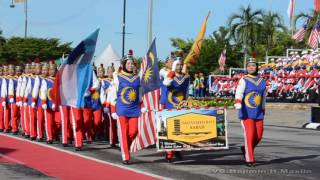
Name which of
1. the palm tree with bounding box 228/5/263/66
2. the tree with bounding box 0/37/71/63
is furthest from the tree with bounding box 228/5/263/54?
the tree with bounding box 0/37/71/63

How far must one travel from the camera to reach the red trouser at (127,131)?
39.0ft

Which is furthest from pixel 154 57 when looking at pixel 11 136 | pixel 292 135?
pixel 292 135

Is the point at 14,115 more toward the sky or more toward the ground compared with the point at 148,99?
more toward the ground

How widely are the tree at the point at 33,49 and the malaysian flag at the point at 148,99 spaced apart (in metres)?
69.9

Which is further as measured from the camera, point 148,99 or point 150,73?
point 148,99

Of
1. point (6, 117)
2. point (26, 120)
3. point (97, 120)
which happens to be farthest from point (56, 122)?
point (6, 117)

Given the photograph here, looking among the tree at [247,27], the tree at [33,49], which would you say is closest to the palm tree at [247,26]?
the tree at [247,27]

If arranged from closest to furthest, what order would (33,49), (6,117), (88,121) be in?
(88,121) → (6,117) → (33,49)

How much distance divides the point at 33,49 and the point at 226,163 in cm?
7397

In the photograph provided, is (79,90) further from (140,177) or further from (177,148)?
(140,177)

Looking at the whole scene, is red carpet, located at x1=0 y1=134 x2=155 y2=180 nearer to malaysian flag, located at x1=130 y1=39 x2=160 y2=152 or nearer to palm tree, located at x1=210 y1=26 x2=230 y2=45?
malaysian flag, located at x1=130 y1=39 x2=160 y2=152

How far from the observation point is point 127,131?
1200cm

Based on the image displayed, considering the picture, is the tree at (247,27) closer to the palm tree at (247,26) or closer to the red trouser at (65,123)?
the palm tree at (247,26)

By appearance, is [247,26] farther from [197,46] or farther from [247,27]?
[197,46]
